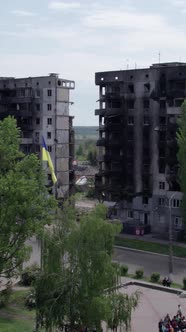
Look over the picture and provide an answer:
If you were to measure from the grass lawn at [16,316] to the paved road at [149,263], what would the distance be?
12642mm

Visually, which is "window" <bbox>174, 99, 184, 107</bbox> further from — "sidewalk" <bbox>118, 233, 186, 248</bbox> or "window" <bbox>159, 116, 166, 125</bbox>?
"sidewalk" <bbox>118, 233, 186, 248</bbox>

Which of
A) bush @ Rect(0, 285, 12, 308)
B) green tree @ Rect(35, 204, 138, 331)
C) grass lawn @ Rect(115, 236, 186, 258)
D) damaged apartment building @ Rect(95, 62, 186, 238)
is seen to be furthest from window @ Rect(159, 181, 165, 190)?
green tree @ Rect(35, 204, 138, 331)

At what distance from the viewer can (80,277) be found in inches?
1238

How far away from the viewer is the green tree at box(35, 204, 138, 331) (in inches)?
1229

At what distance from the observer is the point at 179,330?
1463 inches

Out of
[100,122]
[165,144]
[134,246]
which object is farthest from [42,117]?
[134,246]

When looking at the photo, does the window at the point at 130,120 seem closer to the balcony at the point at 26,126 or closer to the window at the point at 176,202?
the window at the point at 176,202

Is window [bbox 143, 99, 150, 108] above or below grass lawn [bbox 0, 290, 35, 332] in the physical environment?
above

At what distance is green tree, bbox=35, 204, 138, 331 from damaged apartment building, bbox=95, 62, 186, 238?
38.4m

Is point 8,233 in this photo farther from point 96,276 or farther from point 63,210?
point 96,276

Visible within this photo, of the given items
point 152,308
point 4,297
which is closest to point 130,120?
point 152,308

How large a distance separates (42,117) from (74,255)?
54.3 m

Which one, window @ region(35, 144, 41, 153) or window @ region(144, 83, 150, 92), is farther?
window @ region(35, 144, 41, 153)

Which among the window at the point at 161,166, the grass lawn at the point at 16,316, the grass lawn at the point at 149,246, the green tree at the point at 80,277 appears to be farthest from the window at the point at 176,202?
the green tree at the point at 80,277
